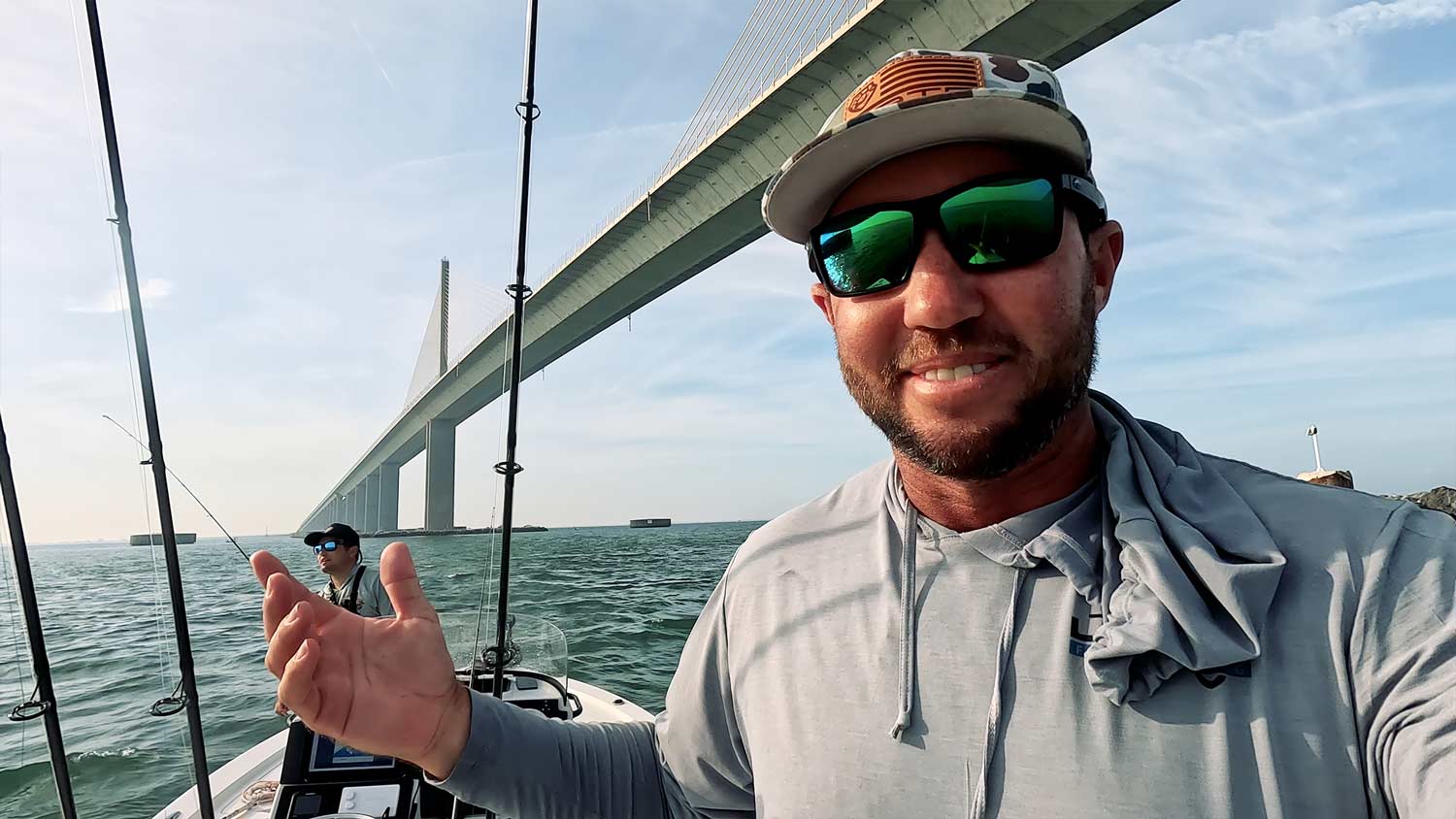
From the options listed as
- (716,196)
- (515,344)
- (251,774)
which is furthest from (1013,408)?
(716,196)

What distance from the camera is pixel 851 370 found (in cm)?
121

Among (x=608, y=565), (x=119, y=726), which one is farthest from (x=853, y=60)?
(x=608, y=565)

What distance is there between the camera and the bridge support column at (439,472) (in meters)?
30.1

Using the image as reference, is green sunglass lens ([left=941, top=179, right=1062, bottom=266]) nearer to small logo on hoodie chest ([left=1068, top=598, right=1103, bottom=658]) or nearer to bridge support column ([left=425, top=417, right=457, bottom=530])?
small logo on hoodie chest ([left=1068, top=598, right=1103, bottom=658])

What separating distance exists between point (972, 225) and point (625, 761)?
115cm

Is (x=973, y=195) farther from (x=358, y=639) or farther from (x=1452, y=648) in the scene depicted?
(x=358, y=639)

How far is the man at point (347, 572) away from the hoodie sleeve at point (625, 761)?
4.89 meters

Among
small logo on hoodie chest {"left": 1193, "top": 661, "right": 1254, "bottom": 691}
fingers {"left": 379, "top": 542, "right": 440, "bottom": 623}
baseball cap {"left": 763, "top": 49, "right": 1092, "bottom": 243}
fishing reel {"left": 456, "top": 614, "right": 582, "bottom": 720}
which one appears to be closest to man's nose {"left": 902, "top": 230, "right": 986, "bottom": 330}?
baseball cap {"left": 763, "top": 49, "right": 1092, "bottom": 243}

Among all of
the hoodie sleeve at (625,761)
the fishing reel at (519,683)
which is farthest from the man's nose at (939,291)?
the fishing reel at (519,683)

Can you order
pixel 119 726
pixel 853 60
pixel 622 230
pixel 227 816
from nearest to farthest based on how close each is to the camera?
pixel 227 816, pixel 119 726, pixel 853 60, pixel 622 230

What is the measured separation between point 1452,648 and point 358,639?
1441 mm

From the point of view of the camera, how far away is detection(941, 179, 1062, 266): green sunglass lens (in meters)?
1.10

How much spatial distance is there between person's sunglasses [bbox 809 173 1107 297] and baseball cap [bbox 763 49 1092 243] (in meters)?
0.06

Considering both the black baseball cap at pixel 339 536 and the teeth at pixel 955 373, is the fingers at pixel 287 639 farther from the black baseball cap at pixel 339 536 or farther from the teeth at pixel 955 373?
the black baseball cap at pixel 339 536
